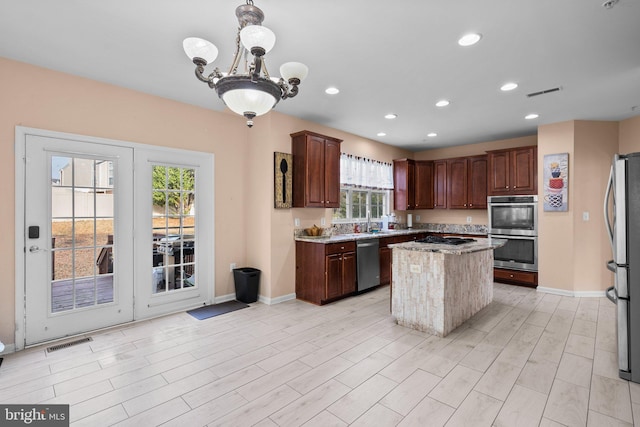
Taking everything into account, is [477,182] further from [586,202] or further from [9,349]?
[9,349]

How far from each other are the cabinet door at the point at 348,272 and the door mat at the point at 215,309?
1.44m

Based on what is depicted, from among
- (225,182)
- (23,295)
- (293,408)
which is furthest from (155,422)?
(225,182)

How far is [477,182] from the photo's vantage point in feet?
20.0

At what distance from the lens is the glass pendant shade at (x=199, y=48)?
188cm

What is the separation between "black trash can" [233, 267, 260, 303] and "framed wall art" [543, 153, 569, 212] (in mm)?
4714

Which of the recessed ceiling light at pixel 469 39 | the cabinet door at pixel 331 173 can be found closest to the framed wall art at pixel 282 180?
the cabinet door at pixel 331 173

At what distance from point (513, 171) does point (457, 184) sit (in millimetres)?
1097

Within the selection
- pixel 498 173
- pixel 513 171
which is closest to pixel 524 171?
pixel 513 171

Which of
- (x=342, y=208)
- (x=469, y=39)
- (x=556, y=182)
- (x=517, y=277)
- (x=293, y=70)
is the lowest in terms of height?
(x=517, y=277)

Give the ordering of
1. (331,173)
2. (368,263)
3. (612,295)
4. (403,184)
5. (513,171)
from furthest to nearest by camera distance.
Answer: (403,184)
(513,171)
(368,263)
(331,173)
(612,295)

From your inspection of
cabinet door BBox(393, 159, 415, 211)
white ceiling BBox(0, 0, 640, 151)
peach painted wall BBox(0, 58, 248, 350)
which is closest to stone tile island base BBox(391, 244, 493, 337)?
white ceiling BBox(0, 0, 640, 151)

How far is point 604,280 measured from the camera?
4777mm

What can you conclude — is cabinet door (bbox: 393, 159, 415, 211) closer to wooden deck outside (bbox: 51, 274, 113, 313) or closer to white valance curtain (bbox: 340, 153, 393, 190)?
white valance curtain (bbox: 340, 153, 393, 190)

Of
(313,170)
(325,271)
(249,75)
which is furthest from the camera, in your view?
(313,170)
